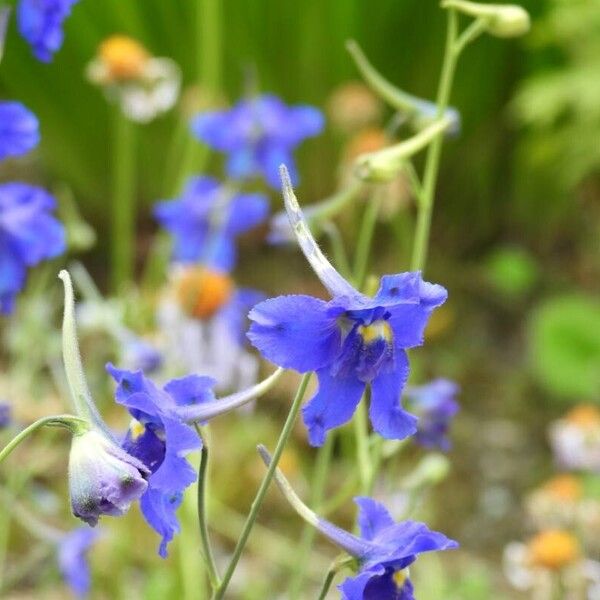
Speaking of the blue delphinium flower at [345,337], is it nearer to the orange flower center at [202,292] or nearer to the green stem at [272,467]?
the green stem at [272,467]

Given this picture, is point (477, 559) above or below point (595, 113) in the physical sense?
below

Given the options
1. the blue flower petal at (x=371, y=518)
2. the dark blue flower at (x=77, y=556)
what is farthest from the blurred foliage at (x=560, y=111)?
the blue flower petal at (x=371, y=518)

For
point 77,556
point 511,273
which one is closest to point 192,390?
point 77,556

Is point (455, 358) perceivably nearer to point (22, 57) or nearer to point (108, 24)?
Result: point (108, 24)

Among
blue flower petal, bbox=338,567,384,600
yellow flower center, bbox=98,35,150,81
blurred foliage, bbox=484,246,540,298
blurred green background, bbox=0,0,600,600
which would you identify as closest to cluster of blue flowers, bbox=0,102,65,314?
blue flower petal, bbox=338,567,384,600

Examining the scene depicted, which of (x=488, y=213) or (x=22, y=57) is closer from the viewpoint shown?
(x=22, y=57)

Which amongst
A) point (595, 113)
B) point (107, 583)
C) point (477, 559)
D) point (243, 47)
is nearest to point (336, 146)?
point (243, 47)
